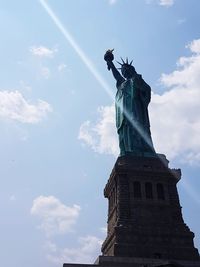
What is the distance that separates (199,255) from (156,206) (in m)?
5.64

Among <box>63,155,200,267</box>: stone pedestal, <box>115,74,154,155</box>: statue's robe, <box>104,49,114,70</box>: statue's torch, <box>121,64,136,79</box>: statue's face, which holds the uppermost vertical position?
<box>104,49,114,70</box>: statue's torch

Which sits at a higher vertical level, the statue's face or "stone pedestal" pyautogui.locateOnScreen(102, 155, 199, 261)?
the statue's face

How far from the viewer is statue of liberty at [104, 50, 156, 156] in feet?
144

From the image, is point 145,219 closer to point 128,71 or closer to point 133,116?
point 133,116

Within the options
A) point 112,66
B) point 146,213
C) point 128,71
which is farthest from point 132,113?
point 146,213

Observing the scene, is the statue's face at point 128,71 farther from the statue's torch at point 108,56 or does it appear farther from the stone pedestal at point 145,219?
the stone pedestal at point 145,219

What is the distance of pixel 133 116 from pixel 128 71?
254 inches

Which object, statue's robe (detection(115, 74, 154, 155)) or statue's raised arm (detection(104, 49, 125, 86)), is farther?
statue's raised arm (detection(104, 49, 125, 86))

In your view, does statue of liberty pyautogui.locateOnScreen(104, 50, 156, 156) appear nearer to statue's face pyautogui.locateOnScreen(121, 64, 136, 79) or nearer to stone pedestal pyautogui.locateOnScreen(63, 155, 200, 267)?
statue's face pyautogui.locateOnScreen(121, 64, 136, 79)

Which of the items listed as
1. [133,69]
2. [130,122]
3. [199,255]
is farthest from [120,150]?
[199,255]

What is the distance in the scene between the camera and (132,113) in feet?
149

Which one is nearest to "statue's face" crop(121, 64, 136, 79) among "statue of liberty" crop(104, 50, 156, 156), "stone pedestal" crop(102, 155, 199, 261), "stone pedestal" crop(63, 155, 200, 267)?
"statue of liberty" crop(104, 50, 156, 156)

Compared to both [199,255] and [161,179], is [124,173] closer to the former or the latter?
[161,179]

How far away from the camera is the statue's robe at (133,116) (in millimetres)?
43906
